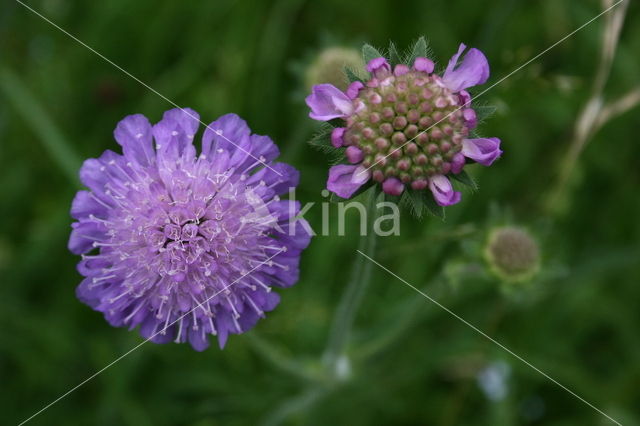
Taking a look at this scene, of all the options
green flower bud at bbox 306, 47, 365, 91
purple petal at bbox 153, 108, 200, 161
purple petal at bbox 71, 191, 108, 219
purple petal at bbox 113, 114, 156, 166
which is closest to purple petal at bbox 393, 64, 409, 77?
purple petal at bbox 153, 108, 200, 161

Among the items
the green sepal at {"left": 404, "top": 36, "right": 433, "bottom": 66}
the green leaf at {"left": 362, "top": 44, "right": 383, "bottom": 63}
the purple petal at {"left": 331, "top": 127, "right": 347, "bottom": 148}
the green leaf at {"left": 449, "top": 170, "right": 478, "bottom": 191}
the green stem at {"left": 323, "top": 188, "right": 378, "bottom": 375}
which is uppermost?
the green leaf at {"left": 362, "top": 44, "right": 383, "bottom": 63}

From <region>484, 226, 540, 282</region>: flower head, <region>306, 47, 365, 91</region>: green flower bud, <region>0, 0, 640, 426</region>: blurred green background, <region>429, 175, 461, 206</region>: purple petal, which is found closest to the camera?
<region>429, 175, 461, 206</region>: purple petal

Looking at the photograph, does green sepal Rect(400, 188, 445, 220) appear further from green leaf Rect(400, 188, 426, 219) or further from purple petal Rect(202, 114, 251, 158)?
purple petal Rect(202, 114, 251, 158)

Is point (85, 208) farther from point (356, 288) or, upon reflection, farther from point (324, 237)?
point (324, 237)

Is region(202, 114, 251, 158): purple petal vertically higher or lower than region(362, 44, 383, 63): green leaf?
lower

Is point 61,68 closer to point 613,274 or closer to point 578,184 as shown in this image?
point 578,184

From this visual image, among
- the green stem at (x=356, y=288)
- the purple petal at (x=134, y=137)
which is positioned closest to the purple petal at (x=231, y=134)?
the purple petal at (x=134, y=137)

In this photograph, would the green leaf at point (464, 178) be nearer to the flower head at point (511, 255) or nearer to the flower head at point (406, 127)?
the flower head at point (406, 127)

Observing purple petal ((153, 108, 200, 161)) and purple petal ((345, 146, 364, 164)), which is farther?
purple petal ((153, 108, 200, 161))
